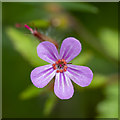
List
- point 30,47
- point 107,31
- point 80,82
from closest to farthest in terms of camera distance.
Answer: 1. point 80,82
2. point 30,47
3. point 107,31

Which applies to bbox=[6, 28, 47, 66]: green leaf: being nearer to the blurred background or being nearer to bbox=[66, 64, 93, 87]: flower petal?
the blurred background

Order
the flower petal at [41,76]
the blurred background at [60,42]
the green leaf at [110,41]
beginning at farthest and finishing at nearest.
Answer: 1. the green leaf at [110,41]
2. the blurred background at [60,42]
3. the flower petal at [41,76]

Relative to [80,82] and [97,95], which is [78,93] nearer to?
[97,95]

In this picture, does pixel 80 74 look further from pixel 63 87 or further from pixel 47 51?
pixel 47 51

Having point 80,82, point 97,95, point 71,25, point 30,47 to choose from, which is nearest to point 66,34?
point 71,25

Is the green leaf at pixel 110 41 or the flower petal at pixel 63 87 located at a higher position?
the green leaf at pixel 110 41

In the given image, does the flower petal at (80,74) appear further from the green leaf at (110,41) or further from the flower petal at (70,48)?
the green leaf at (110,41)

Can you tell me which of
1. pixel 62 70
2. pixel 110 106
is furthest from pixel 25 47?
pixel 110 106

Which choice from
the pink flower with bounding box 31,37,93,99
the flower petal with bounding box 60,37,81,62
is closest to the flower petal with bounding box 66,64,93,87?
the pink flower with bounding box 31,37,93,99

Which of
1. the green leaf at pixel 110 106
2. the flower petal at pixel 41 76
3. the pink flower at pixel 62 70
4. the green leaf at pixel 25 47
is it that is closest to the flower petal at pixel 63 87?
the pink flower at pixel 62 70
